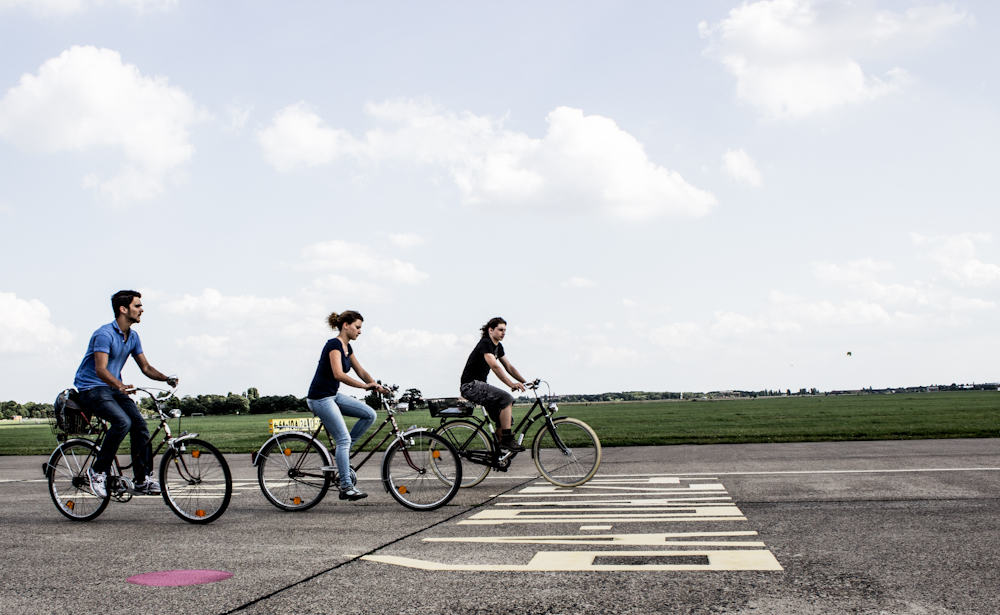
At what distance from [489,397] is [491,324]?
0.87 metres

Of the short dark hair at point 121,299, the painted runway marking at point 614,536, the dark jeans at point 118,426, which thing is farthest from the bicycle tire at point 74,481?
the painted runway marking at point 614,536

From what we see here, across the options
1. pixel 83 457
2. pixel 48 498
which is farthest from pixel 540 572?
pixel 48 498

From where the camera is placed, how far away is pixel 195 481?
721 centimetres

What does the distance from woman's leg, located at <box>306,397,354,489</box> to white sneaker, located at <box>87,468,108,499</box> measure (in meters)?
2.06

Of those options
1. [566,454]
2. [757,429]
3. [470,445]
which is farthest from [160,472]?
[757,429]

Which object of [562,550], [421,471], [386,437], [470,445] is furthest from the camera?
[470,445]

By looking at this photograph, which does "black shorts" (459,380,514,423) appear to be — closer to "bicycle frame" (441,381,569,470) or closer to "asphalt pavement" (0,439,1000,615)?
"bicycle frame" (441,381,569,470)

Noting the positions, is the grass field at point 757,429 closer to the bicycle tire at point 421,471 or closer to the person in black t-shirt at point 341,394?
the person in black t-shirt at point 341,394

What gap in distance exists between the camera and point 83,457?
7.79 meters

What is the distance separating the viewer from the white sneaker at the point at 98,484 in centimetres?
759

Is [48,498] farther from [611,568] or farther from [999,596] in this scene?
[999,596]

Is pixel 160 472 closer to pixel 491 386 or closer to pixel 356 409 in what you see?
pixel 356 409

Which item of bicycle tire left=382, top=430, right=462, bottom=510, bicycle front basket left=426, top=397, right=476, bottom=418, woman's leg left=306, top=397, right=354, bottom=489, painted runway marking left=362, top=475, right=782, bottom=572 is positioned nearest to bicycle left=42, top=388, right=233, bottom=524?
woman's leg left=306, top=397, right=354, bottom=489

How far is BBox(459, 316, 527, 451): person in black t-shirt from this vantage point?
29.9 feet
